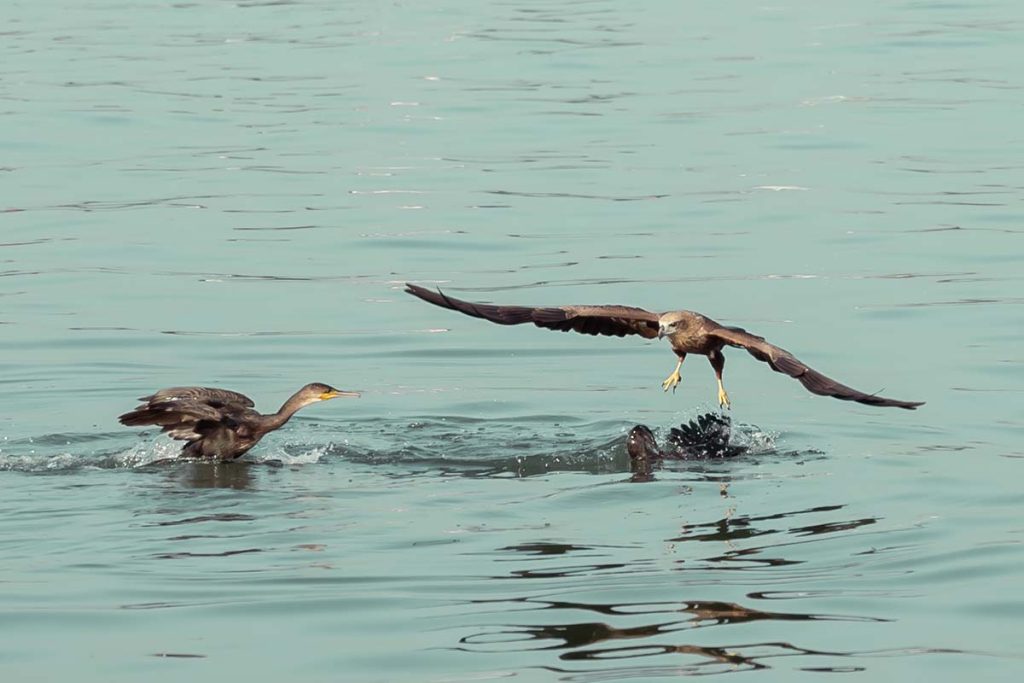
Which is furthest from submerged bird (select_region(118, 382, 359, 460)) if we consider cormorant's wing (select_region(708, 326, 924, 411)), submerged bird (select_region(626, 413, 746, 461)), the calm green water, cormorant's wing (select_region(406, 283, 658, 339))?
cormorant's wing (select_region(708, 326, 924, 411))

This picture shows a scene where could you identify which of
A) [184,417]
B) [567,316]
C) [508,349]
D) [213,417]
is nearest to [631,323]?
[567,316]

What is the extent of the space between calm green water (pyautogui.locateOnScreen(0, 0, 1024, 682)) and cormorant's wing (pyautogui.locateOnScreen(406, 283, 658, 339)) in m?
0.85

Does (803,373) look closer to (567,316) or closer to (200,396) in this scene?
(567,316)

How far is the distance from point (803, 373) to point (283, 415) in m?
3.92

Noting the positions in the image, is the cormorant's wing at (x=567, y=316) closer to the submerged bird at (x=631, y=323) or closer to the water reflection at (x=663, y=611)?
the submerged bird at (x=631, y=323)

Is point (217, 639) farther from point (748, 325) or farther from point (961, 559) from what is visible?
point (748, 325)

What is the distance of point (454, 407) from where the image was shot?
14938mm

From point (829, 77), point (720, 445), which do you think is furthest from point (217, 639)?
point (829, 77)

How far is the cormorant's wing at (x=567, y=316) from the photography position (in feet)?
40.4

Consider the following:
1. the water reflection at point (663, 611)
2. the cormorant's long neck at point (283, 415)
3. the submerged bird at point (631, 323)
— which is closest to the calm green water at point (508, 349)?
the water reflection at point (663, 611)

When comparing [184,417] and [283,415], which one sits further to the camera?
[283,415]

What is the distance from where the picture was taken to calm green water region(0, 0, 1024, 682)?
9.70 metres

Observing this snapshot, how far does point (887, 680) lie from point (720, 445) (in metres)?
4.82

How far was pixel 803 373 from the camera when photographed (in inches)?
445
